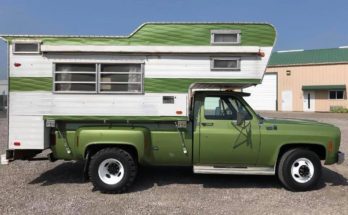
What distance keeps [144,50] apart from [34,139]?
2672mm

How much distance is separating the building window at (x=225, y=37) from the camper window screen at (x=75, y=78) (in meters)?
2.35

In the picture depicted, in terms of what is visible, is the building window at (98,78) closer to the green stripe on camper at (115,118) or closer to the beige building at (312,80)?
the green stripe on camper at (115,118)

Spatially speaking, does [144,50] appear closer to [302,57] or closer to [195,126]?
[195,126]

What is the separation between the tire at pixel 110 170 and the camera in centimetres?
763

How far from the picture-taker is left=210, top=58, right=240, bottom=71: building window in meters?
7.81

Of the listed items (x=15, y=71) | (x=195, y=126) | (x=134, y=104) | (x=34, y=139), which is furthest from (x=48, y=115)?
(x=195, y=126)

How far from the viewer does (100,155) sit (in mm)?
7684

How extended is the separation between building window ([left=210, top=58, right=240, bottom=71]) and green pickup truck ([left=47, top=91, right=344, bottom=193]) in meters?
0.81

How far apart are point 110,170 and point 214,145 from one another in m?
2.03

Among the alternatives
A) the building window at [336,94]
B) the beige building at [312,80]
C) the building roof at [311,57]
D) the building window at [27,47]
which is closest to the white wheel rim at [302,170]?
the building window at [27,47]

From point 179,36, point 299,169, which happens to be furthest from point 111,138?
point 299,169

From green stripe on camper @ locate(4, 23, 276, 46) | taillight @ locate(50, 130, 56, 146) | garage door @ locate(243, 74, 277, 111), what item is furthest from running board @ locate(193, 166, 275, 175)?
garage door @ locate(243, 74, 277, 111)

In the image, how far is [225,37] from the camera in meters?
7.81

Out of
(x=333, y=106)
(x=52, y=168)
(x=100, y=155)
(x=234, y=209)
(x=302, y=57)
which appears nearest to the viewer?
(x=234, y=209)
